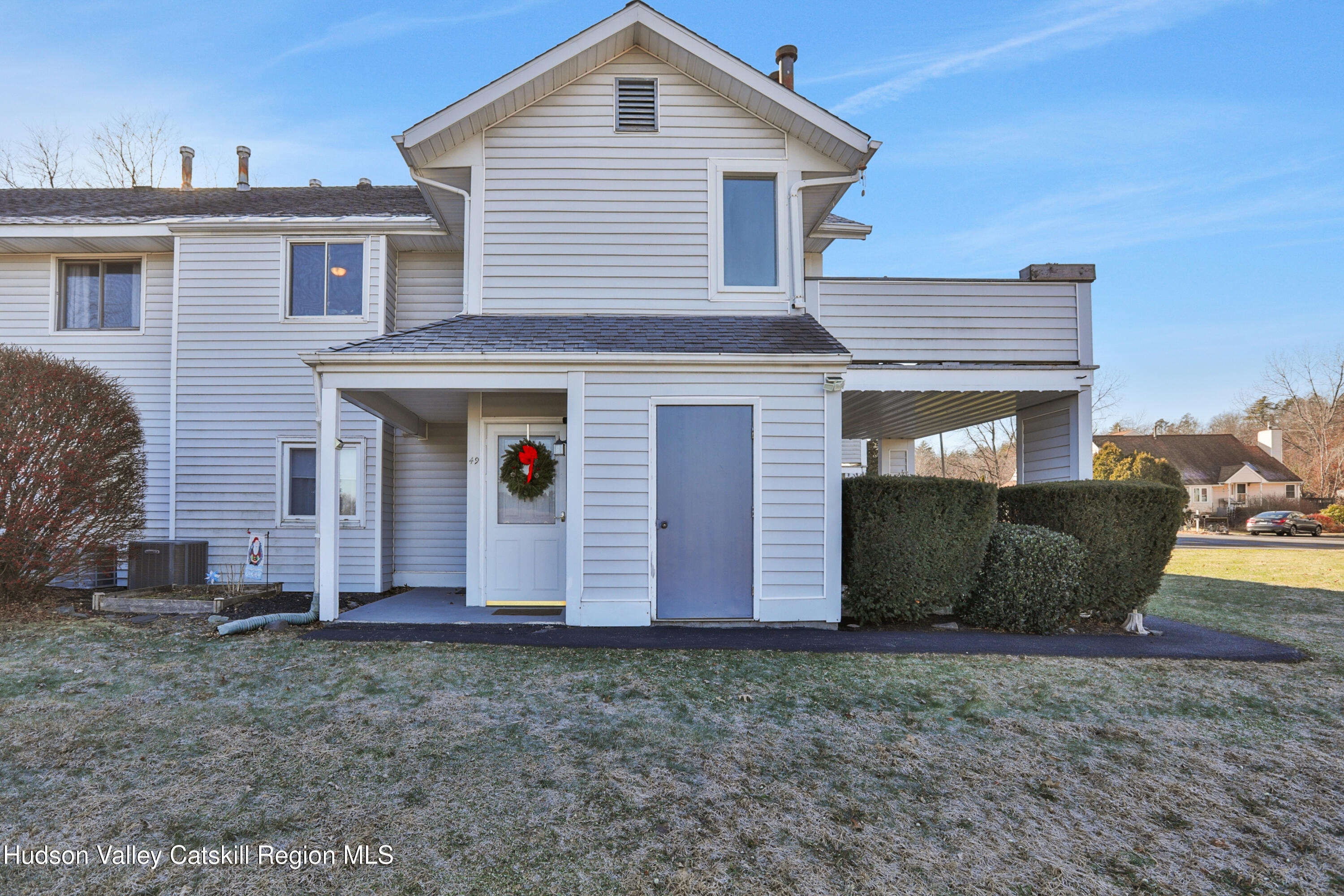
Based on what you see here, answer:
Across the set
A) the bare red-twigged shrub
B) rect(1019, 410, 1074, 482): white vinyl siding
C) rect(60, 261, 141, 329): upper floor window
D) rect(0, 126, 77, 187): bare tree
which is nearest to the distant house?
rect(1019, 410, 1074, 482): white vinyl siding

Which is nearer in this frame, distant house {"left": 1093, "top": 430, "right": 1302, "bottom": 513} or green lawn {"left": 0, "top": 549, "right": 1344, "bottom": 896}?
green lawn {"left": 0, "top": 549, "right": 1344, "bottom": 896}

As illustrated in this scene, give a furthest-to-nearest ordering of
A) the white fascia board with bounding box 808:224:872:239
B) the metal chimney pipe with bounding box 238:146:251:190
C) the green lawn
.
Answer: the metal chimney pipe with bounding box 238:146:251:190, the white fascia board with bounding box 808:224:872:239, the green lawn

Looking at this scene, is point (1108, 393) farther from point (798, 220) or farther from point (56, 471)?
point (56, 471)

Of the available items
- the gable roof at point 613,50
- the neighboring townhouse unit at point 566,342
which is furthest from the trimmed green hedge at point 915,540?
the gable roof at point 613,50

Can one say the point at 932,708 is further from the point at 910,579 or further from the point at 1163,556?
the point at 1163,556

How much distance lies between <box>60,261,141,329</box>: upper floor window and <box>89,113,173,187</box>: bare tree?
10.2 meters

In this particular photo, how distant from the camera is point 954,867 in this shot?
281 centimetres

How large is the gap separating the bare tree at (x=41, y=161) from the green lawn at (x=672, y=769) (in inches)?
749

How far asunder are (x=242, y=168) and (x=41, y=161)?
11.8 m

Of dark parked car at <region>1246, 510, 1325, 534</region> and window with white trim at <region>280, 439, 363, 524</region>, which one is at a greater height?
window with white trim at <region>280, 439, 363, 524</region>

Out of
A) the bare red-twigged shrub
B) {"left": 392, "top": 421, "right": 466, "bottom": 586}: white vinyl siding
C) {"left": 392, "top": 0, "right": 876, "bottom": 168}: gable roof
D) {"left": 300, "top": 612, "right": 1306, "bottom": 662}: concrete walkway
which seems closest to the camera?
{"left": 300, "top": 612, "right": 1306, "bottom": 662}: concrete walkway

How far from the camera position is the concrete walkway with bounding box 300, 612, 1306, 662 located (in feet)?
20.0

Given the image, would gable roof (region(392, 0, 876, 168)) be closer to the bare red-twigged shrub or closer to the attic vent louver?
the attic vent louver

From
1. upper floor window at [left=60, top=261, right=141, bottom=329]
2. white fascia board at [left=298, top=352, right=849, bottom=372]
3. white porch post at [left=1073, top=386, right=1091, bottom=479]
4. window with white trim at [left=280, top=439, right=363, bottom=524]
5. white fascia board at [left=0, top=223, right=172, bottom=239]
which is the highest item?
white fascia board at [left=0, top=223, right=172, bottom=239]
